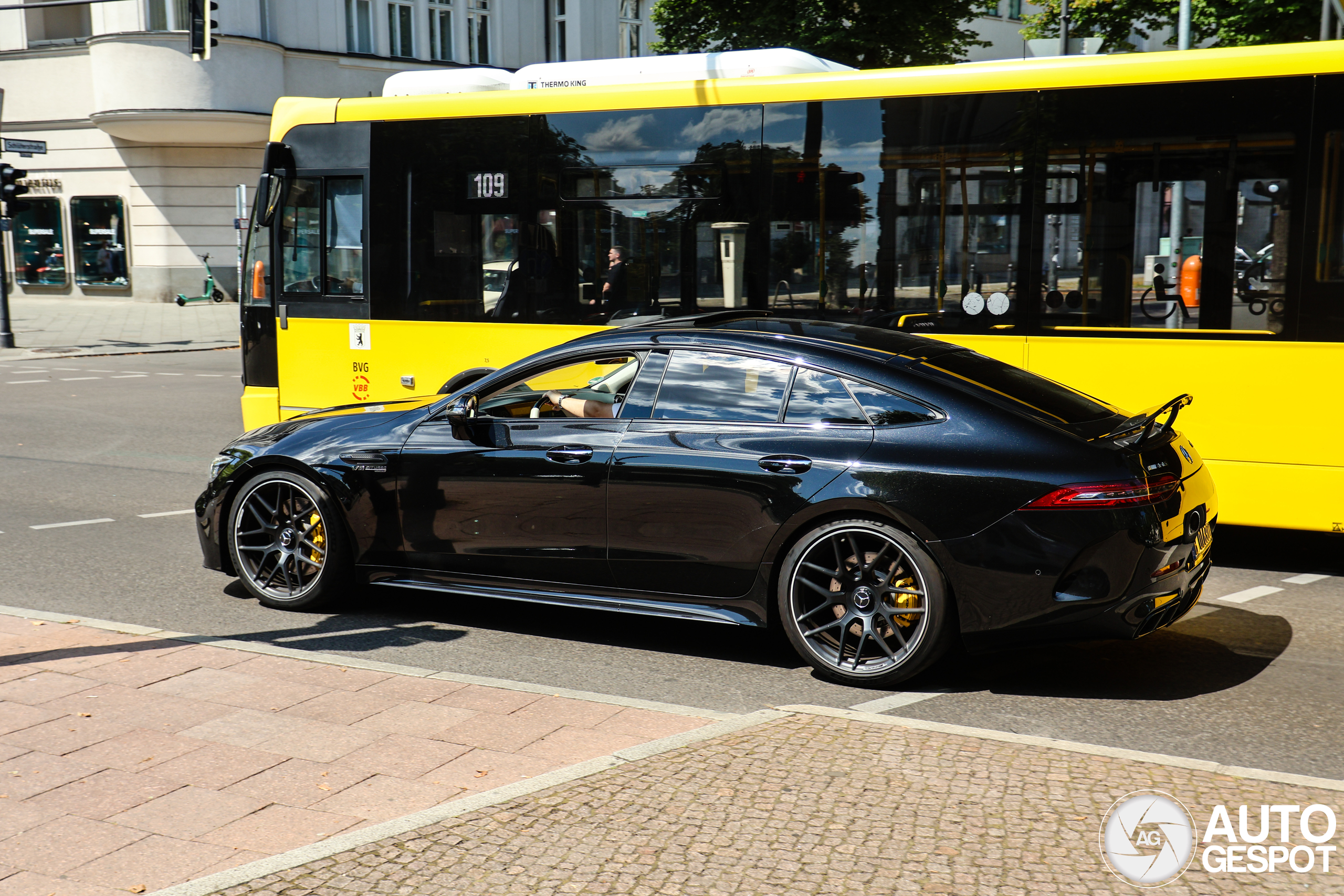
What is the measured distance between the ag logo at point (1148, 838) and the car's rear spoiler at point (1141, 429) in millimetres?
1651

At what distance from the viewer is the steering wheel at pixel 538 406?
19.6 feet

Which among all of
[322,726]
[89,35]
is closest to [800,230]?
[322,726]

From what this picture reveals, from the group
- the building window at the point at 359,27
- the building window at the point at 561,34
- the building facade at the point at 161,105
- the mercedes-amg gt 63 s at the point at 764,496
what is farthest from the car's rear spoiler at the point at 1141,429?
the building window at the point at 561,34

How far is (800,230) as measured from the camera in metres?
8.64

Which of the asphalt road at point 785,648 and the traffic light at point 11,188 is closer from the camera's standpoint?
the asphalt road at point 785,648

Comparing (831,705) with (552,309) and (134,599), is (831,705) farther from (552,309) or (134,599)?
(552,309)

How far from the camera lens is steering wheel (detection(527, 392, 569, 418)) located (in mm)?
5977

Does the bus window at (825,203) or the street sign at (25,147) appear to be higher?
Result: the street sign at (25,147)

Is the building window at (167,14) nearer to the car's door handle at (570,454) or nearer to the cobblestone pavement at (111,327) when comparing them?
the cobblestone pavement at (111,327)

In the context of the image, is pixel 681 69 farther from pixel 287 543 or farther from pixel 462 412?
pixel 287 543

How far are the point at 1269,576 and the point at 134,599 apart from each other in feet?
20.5

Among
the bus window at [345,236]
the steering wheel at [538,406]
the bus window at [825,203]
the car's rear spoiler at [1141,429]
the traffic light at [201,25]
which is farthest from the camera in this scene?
the traffic light at [201,25]

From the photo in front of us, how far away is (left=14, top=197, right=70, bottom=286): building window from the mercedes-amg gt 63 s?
1311 inches

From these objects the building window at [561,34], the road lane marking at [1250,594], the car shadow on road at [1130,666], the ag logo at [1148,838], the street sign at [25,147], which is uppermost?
the building window at [561,34]
